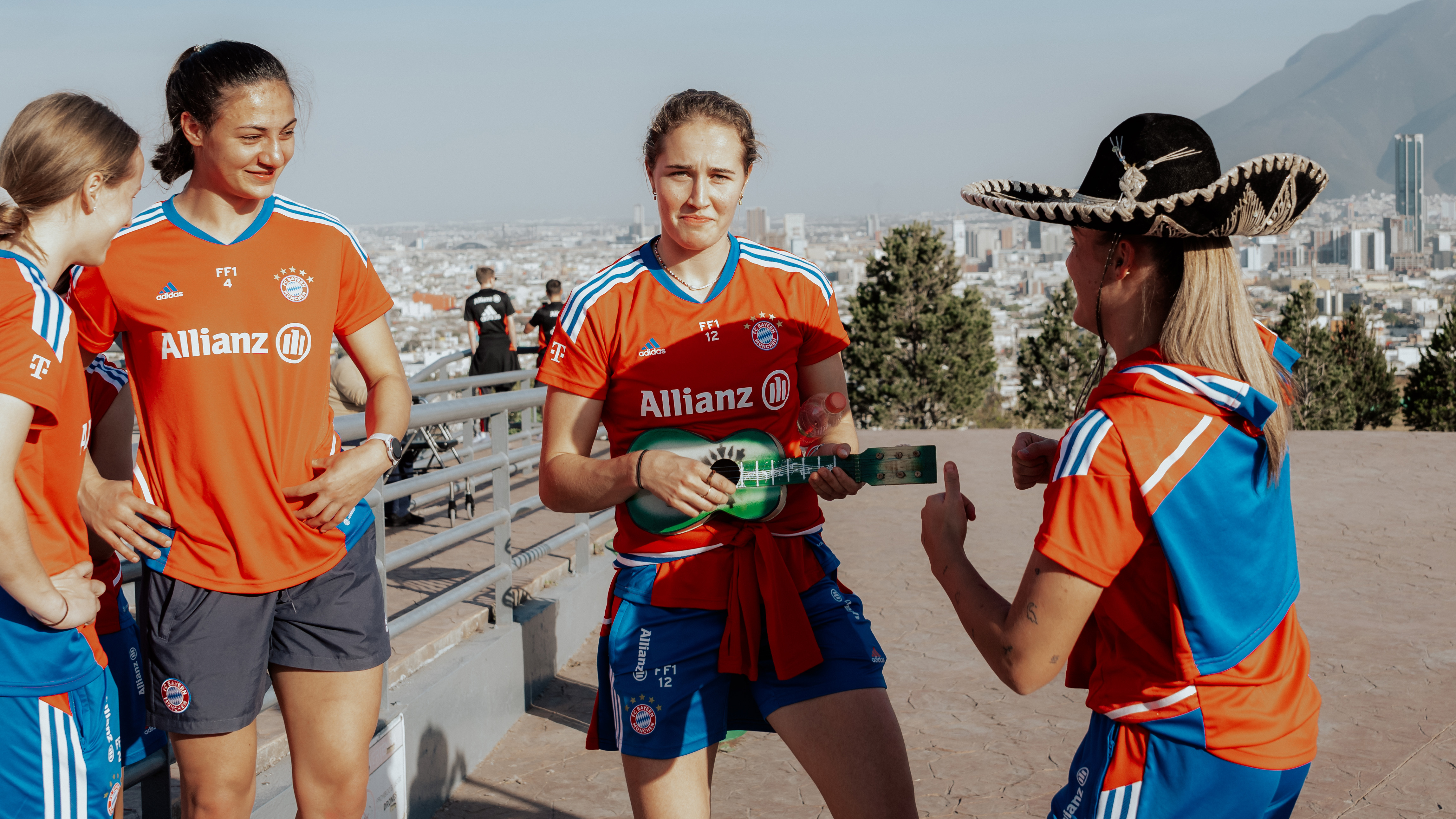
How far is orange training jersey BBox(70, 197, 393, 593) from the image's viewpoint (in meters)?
2.23

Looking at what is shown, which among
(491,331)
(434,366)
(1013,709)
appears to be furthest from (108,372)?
(491,331)

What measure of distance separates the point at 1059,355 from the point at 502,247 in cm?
7877

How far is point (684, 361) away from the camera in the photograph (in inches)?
93.7

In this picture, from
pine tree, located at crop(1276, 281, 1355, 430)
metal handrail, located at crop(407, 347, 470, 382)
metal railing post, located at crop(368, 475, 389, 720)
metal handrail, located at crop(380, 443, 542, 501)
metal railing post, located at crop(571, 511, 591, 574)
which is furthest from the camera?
pine tree, located at crop(1276, 281, 1355, 430)

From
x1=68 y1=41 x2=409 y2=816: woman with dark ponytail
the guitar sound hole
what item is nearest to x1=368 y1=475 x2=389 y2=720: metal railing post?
x1=68 y1=41 x2=409 y2=816: woman with dark ponytail

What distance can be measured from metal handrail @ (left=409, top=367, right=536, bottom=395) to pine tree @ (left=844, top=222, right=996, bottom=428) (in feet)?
108

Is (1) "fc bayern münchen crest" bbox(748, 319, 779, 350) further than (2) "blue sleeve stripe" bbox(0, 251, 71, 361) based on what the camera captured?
Yes

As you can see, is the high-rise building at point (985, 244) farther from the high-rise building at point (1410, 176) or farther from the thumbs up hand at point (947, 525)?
the thumbs up hand at point (947, 525)

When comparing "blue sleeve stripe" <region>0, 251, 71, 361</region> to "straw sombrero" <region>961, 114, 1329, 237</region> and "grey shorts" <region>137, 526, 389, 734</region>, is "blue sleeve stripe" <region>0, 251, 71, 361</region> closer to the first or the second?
"grey shorts" <region>137, 526, 389, 734</region>

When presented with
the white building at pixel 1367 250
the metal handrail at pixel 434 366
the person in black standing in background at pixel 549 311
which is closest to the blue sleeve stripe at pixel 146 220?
the metal handrail at pixel 434 366

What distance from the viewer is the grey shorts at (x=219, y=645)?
7.34 feet

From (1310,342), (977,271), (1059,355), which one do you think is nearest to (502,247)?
(977,271)

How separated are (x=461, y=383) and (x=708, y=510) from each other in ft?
18.8

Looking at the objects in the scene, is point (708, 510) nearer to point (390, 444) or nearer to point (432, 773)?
point (390, 444)
